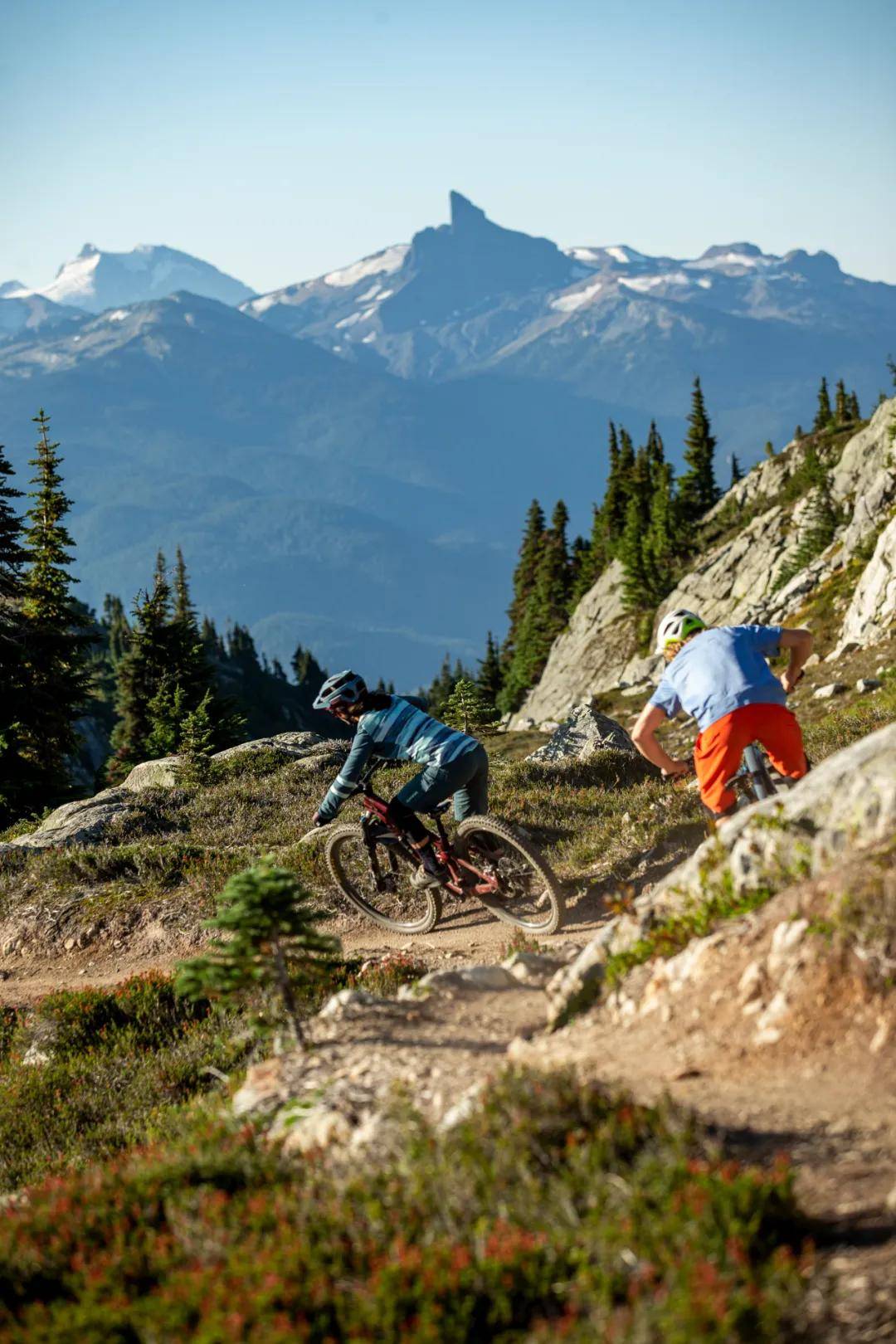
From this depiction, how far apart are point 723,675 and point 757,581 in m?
66.7

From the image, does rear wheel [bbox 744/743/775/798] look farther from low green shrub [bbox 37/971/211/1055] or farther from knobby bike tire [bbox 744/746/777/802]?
low green shrub [bbox 37/971/211/1055]

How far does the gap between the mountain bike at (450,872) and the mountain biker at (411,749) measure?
239 mm

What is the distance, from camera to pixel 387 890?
11797 millimetres

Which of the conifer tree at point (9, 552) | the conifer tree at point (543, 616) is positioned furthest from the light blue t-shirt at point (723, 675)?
the conifer tree at point (543, 616)

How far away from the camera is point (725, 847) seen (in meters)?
7.18

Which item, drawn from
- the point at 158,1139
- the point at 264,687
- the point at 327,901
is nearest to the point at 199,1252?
the point at 158,1139

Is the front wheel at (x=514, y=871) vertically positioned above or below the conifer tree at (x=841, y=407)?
below

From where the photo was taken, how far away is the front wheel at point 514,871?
1030cm

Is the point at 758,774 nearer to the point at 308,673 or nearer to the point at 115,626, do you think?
the point at 115,626

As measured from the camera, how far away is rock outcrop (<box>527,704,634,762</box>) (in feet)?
62.7

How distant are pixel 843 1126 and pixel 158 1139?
4854mm

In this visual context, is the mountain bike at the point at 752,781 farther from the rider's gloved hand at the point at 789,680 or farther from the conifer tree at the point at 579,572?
the conifer tree at the point at 579,572

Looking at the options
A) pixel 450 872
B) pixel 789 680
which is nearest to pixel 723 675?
pixel 789 680

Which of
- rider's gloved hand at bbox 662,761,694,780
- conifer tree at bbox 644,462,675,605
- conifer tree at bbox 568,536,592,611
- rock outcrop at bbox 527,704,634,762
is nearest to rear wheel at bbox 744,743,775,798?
rider's gloved hand at bbox 662,761,694,780
